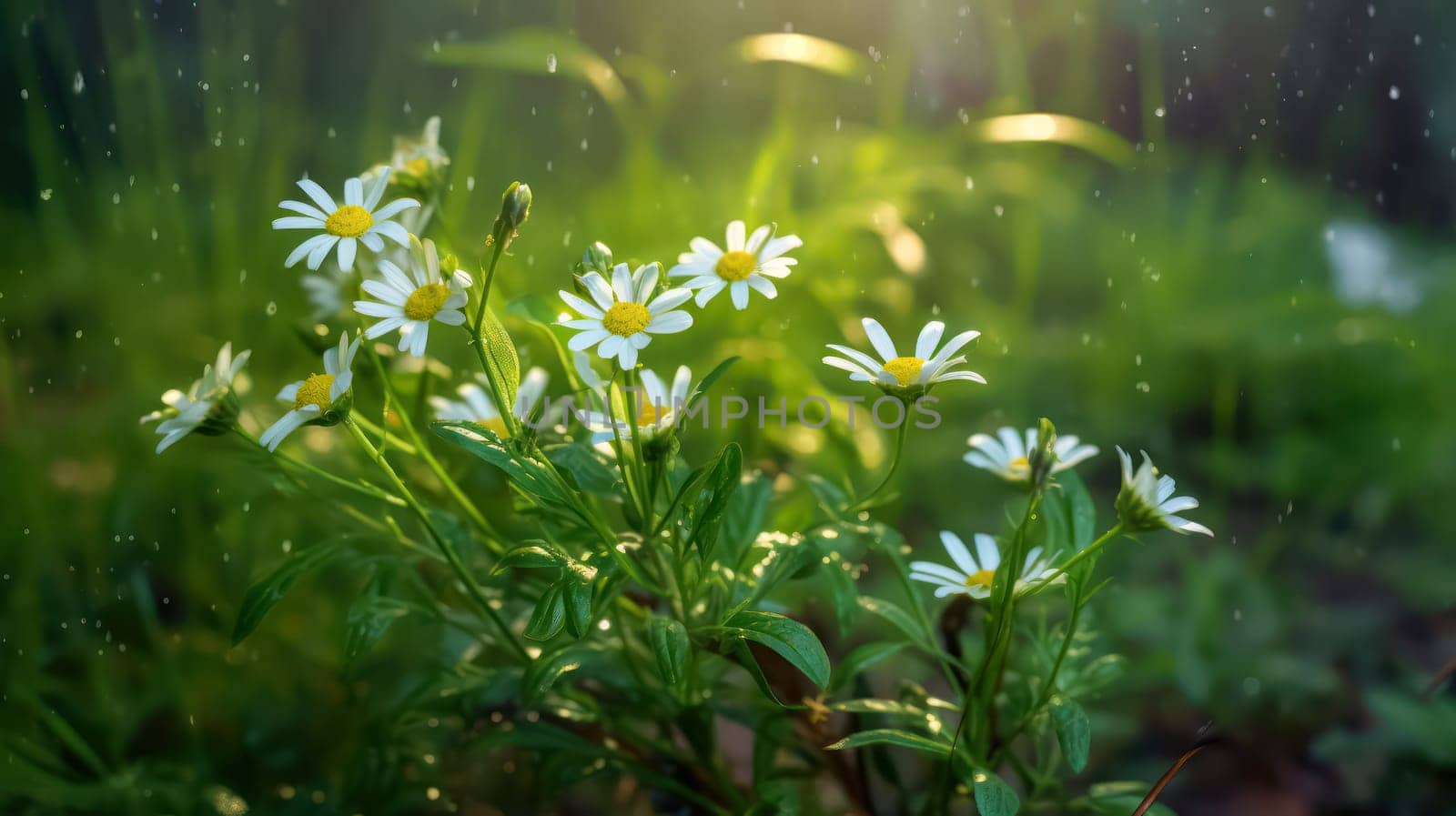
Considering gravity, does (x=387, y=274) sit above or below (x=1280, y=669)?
above

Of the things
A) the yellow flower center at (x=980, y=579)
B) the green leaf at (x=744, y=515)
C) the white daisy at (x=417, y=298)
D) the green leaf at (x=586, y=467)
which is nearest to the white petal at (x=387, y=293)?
the white daisy at (x=417, y=298)

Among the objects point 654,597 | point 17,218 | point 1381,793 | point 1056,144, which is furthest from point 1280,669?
point 17,218

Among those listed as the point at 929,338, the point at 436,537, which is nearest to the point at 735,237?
the point at 929,338

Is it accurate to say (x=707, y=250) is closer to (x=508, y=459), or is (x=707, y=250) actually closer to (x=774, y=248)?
(x=774, y=248)

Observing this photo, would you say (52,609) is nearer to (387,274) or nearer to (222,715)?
(222,715)

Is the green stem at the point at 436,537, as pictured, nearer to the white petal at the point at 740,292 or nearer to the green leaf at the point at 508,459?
the green leaf at the point at 508,459

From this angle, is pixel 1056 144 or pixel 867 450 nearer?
pixel 867 450
